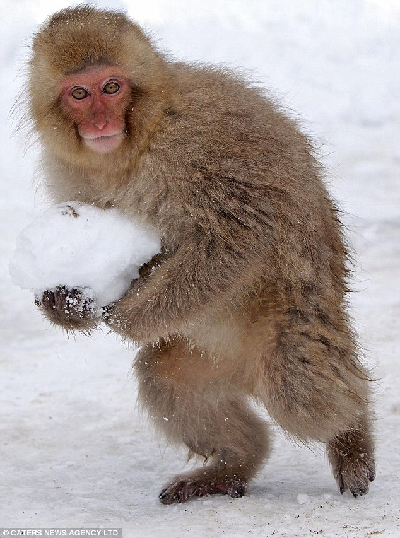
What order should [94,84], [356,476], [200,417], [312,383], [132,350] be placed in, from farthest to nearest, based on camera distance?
[132,350]
[200,417]
[356,476]
[312,383]
[94,84]

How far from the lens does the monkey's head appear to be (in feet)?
12.9

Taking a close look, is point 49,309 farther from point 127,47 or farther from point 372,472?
point 372,472

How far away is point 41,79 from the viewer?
410 centimetres

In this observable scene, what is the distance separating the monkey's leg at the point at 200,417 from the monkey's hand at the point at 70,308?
60 cm

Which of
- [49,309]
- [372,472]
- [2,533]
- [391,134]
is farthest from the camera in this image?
[391,134]

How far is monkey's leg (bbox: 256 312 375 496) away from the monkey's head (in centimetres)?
110

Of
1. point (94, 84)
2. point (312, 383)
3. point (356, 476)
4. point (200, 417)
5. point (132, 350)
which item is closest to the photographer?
point (94, 84)

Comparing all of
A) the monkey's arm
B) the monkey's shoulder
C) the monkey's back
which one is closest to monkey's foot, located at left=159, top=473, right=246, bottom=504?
the monkey's arm

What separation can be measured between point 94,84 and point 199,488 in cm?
195

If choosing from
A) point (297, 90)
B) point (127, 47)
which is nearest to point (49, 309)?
point (127, 47)

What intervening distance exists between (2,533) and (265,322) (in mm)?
1389

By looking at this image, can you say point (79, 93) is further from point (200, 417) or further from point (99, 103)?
point (200, 417)

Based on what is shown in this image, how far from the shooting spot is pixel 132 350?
15.8 ft

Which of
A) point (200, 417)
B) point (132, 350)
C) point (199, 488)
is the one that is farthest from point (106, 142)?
point (199, 488)
